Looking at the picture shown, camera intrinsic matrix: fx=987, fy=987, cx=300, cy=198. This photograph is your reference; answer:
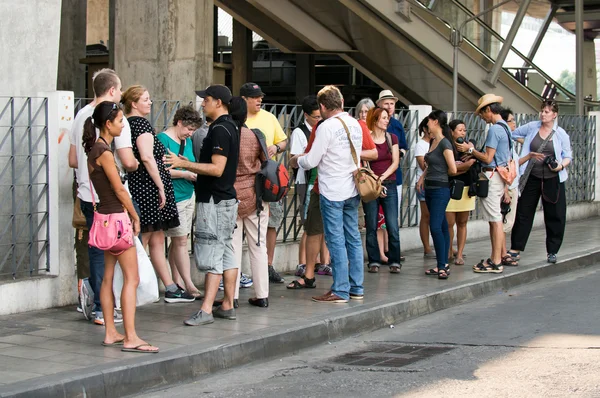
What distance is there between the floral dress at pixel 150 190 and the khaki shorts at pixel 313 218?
1.75 m

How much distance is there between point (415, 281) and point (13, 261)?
4.21 metres

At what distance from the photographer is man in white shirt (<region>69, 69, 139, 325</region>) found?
7527 millimetres

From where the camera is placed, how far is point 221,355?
7.13 m

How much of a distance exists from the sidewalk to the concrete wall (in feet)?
6.88

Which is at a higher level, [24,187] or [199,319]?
[24,187]

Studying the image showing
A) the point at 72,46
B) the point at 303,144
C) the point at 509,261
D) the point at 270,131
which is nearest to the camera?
the point at 270,131

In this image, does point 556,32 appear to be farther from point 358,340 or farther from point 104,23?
point 104,23

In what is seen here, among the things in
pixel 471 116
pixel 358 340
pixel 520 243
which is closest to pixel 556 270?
pixel 520 243

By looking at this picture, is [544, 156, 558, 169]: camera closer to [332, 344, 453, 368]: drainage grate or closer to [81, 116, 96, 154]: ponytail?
[332, 344, 453, 368]: drainage grate

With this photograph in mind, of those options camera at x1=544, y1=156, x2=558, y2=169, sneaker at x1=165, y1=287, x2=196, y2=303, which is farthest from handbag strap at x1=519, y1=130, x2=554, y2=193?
sneaker at x1=165, y1=287, x2=196, y2=303

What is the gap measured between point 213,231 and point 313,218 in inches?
88.9

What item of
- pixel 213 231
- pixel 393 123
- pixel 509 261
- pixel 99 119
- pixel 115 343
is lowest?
pixel 115 343

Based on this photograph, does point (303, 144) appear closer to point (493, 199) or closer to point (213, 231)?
point (493, 199)

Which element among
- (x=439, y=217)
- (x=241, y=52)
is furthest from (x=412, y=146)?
(x=241, y=52)
